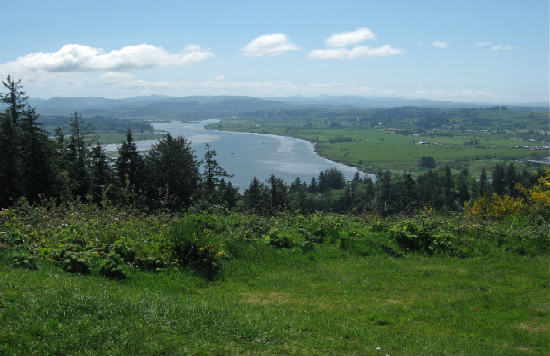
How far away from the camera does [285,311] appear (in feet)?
20.2

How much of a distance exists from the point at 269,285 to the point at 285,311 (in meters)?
1.47

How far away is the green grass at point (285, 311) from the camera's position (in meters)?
4.62

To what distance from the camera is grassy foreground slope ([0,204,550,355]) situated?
4.76 metres

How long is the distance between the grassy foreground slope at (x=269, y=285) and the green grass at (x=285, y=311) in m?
0.02

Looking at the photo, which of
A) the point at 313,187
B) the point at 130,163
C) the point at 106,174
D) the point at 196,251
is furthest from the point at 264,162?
the point at 196,251

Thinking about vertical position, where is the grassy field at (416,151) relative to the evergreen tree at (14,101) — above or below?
below

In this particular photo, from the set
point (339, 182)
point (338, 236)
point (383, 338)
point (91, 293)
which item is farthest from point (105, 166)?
point (339, 182)

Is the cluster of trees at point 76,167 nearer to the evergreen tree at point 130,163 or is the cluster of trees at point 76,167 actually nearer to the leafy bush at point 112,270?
the evergreen tree at point 130,163

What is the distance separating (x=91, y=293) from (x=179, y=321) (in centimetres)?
157

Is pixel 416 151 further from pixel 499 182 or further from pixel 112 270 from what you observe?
pixel 112 270

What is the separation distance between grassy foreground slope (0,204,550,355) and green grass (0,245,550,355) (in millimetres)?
20

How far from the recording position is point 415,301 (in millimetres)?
6566

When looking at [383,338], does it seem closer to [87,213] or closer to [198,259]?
[198,259]

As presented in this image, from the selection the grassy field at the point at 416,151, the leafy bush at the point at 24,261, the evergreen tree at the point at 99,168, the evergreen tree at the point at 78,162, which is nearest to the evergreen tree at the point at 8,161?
the evergreen tree at the point at 78,162
